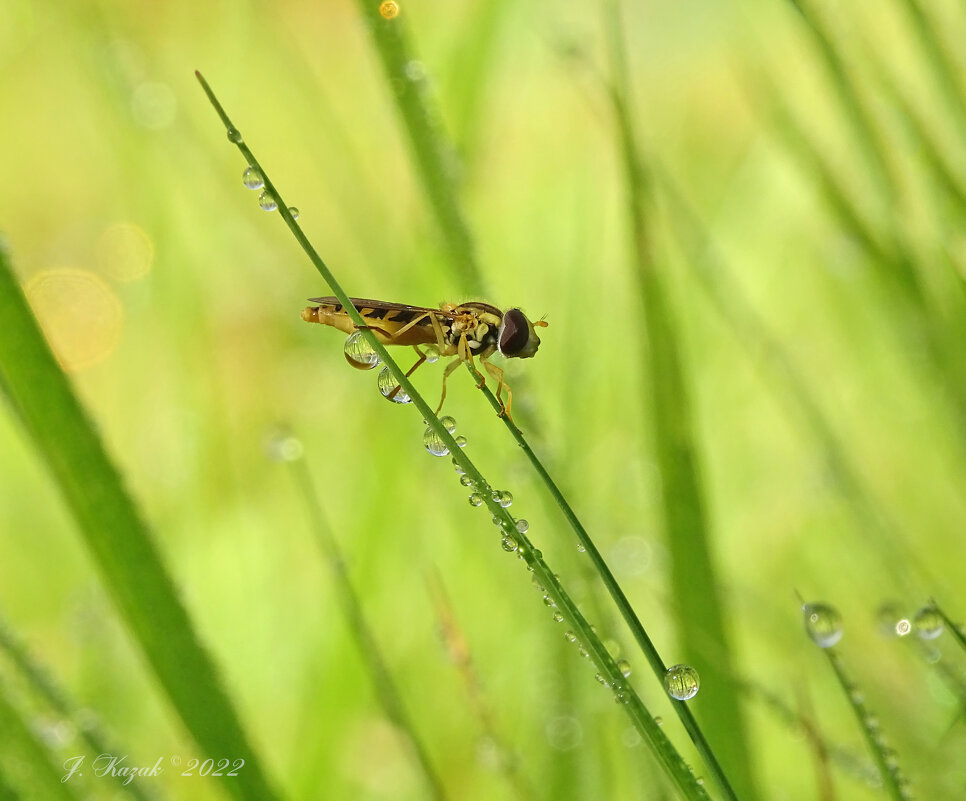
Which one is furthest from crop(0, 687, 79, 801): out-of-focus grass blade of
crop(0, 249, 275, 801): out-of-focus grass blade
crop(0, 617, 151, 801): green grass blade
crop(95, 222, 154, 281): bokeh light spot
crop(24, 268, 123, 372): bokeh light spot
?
crop(24, 268, 123, 372): bokeh light spot

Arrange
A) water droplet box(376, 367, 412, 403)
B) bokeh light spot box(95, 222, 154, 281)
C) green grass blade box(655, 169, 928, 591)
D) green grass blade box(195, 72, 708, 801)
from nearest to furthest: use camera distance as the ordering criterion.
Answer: green grass blade box(195, 72, 708, 801)
water droplet box(376, 367, 412, 403)
green grass blade box(655, 169, 928, 591)
bokeh light spot box(95, 222, 154, 281)

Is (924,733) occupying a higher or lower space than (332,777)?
lower

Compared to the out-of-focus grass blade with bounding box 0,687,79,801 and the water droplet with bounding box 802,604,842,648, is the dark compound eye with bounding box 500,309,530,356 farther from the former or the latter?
the out-of-focus grass blade with bounding box 0,687,79,801

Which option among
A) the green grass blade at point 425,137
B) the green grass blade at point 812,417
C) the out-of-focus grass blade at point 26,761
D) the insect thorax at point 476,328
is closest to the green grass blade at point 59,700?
the out-of-focus grass blade at point 26,761

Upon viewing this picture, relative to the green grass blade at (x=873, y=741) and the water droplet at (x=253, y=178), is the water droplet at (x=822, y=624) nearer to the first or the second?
the green grass blade at (x=873, y=741)

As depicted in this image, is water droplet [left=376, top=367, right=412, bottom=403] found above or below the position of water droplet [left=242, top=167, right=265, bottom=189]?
below

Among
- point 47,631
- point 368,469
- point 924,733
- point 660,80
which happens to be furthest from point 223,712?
point 660,80

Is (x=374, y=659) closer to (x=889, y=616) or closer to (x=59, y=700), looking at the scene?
(x=59, y=700)

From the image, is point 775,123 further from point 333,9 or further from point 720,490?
point 333,9
